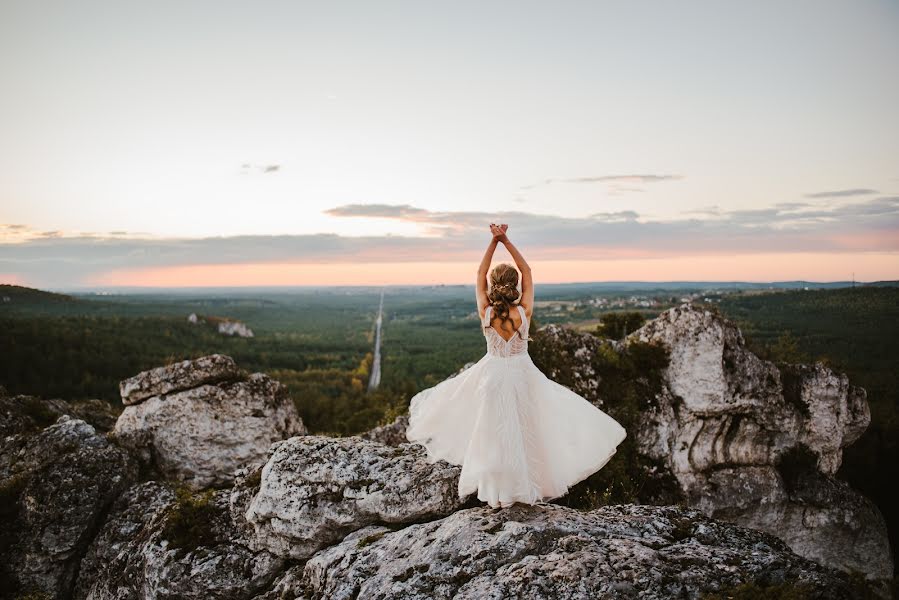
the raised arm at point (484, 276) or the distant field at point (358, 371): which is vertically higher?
the raised arm at point (484, 276)

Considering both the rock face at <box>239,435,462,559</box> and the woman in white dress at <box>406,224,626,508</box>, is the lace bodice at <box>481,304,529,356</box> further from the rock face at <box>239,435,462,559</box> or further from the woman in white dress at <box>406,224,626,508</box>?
the rock face at <box>239,435,462,559</box>

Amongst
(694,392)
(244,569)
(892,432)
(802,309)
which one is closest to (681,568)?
(244,569)

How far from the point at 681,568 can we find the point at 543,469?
7.70 feet

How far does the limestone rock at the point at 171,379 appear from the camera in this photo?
1476 centimetres

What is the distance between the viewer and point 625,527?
691cm

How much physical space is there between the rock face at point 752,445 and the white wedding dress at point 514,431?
8.14 m

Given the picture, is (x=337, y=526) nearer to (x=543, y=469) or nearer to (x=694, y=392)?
(x=543, y=469)

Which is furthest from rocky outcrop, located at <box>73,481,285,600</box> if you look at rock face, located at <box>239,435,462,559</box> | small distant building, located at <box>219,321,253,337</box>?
small distant building, located at <box>219,321,253,337</box>

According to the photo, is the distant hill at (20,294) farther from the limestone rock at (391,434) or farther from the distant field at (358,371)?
the limestone rock at (391,434)

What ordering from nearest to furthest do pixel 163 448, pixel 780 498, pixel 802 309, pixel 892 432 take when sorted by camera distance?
pixel 163 448 < pixel 780 498 < pixel 892 432 < pixel 802 309

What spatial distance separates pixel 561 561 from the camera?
5.83 m

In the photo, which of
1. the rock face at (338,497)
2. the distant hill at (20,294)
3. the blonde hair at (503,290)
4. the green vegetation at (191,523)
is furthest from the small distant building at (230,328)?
the blonde hair at (503,290)

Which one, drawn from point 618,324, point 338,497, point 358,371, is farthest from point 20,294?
point 358,371

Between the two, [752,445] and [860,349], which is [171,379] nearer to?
[752,445]
